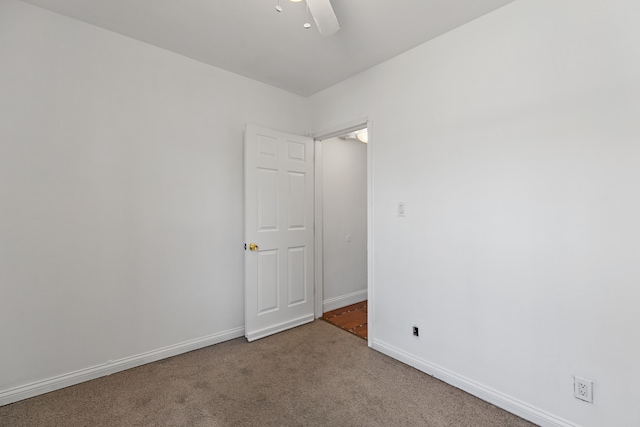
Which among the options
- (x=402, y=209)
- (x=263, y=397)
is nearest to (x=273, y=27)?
(x=402, y=209)

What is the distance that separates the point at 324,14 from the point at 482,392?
2622 millimetres

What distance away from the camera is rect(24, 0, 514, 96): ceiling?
1.95 metres

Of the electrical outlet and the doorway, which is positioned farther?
the doorway

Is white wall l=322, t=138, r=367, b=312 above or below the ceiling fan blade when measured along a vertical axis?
below

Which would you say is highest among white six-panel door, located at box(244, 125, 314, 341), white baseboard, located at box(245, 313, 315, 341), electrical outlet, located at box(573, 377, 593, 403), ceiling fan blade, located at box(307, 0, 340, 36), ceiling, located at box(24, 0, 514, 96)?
ceiling, located at box(24, 0, 514, 96)

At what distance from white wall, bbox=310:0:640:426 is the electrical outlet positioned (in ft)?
0.09

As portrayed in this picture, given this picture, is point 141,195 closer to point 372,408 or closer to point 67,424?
point 67,424

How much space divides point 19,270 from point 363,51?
9.92 feet

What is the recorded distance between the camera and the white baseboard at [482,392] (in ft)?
5.67

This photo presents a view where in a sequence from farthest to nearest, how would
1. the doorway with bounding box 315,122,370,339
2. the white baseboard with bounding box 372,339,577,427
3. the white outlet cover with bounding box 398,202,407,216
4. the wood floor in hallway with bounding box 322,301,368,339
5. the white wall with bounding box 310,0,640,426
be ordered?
1. the doorway with bounding box 315,122,370,339
2. the wood floor in hallway with bounding box 322,301,368,339
3. the white outlet cover with bounding box 398,202,407,216
4. the white baseboard with bounding box 372,339,577,427
5. the white wall with bounding box 310,0,640,426

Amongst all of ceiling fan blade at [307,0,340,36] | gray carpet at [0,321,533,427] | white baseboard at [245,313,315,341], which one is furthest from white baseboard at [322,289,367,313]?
ceiling fan blade at [307,0,340,36]

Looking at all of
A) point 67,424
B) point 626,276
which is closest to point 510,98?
point 626,276

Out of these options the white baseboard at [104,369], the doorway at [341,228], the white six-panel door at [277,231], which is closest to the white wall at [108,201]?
the white baseboard at [104,369]

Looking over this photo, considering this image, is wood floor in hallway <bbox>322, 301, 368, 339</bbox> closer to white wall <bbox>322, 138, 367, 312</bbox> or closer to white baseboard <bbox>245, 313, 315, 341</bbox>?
white wall <bbox>322, 138, 367, 312</bbox>
